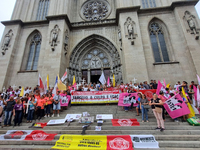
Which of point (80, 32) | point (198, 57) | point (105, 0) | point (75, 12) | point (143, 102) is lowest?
point (143, 102)

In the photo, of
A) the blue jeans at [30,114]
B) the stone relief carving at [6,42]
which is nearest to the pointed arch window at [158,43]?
the blue jeans at [30,114]

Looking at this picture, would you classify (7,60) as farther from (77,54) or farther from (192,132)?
(192,132)

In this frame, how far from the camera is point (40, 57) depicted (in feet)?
45.9

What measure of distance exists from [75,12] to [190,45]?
57.2 ft

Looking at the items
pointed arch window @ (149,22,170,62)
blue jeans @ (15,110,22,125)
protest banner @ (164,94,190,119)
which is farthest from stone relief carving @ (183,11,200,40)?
blue jeans @ (15,110,22,125)

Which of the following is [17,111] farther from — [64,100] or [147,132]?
[147,132]

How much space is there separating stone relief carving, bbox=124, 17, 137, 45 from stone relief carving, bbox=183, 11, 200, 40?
6.15m

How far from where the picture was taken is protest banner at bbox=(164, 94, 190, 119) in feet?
17.3

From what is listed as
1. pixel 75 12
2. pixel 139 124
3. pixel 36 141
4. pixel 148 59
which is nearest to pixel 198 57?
pixel 148 59

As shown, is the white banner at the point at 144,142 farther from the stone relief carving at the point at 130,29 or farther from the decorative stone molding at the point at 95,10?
the decorative stone molding at the point at 95,10

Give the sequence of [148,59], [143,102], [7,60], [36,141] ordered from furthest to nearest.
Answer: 1. [7,60]
2. [148,59]
3. [143,102]
4. [36,141]

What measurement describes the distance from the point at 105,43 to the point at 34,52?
10513mm

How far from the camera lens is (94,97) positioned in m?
8.45

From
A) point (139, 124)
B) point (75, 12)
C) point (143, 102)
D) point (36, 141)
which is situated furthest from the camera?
point (75, 12)
